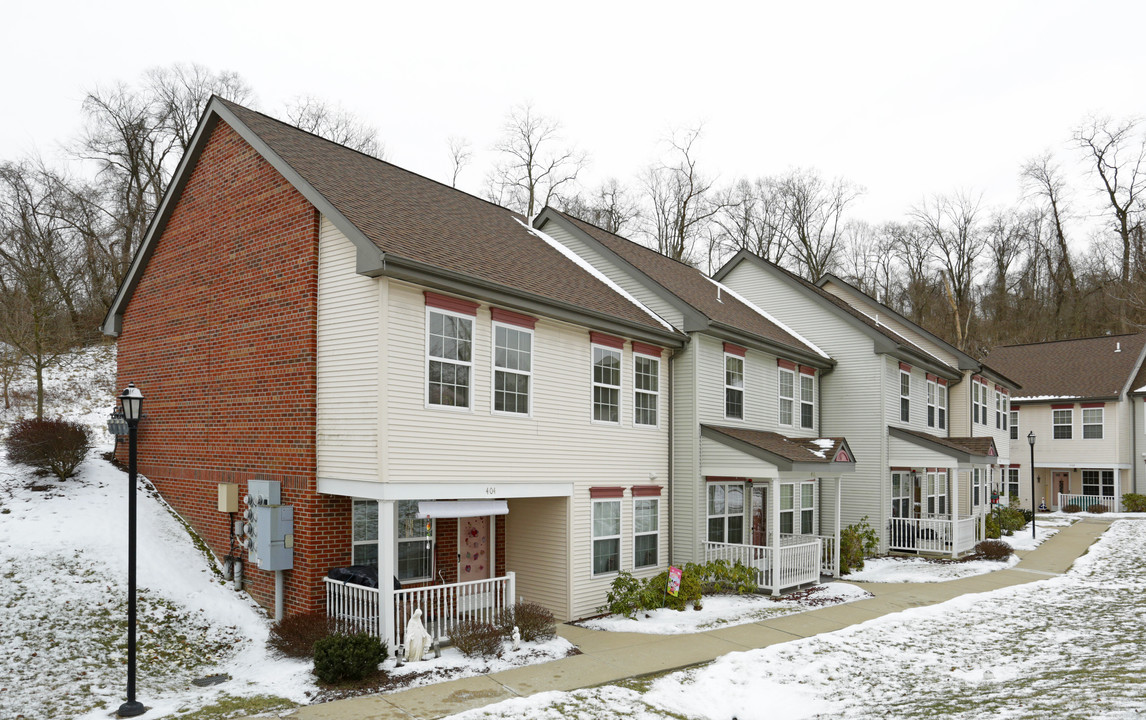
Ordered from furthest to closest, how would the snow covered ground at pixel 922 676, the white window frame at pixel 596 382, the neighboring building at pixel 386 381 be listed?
the white window frame at pixel 596 382 < the neighboring building at pixel 386 381 < the snow covered ground at pixel 922 676

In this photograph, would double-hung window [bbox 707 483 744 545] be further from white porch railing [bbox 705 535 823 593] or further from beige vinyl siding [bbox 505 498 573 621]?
beige vinyl siding [bbox 505 498 573 621]

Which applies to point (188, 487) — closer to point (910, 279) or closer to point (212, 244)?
point (212, 244)

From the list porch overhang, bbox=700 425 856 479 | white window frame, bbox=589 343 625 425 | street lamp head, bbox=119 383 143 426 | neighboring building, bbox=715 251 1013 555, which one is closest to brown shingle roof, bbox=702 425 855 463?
porch overhang, bbox=700 425 856 479

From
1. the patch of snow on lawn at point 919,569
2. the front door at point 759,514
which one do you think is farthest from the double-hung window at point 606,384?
the patch of snow on lawn at point 919,569

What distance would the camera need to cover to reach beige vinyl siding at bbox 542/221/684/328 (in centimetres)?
1811

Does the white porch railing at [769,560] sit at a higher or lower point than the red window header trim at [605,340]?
lower

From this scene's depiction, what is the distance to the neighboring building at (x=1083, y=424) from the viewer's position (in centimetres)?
3734

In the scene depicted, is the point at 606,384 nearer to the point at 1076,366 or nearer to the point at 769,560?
the point at 769,560

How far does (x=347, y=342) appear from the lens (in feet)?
38.7

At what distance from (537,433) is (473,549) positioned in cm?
286

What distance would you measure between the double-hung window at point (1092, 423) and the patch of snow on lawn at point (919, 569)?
1968 centimetres

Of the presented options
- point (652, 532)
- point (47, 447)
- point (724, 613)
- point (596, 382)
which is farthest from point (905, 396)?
point (47, 447)

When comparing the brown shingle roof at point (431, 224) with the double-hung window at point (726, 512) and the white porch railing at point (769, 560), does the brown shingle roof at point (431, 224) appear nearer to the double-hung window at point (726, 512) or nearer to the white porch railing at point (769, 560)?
the double-hung window at point (726, 512)

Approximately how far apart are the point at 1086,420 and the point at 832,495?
23678mm
